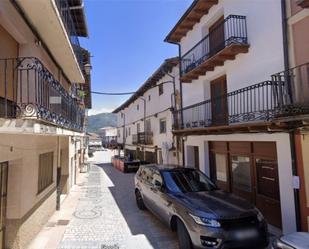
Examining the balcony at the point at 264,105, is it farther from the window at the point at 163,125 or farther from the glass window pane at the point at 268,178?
the window at the point at 163,125

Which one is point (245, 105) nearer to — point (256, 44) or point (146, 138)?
point (256, 44)

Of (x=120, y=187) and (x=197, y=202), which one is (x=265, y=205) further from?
(x=120, y=187)

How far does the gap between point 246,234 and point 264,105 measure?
3.51 metres

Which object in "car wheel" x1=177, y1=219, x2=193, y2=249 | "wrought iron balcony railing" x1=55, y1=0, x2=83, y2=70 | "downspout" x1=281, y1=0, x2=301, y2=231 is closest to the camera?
"car wheel" x1=177, y1=219, x2=193, y2=249

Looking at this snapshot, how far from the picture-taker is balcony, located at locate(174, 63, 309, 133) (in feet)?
19.1

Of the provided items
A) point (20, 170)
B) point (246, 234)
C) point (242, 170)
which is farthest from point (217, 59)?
point (20, 170)

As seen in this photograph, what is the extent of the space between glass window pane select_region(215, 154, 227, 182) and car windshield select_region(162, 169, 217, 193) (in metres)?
2.29

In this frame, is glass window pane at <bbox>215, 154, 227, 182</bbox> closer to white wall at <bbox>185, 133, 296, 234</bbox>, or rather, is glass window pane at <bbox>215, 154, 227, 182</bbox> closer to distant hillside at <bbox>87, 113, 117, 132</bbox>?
white wall at <bbox>185, 133, 296, 234</bbox>

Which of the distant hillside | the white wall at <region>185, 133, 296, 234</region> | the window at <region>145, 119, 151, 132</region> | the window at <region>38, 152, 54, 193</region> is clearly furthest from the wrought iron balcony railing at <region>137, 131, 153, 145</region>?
the distant hillside

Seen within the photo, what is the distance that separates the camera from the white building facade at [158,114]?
15328 millimetres

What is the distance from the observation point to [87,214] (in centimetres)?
931

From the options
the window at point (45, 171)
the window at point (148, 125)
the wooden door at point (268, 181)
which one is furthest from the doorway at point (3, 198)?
the window at point (148, 125)

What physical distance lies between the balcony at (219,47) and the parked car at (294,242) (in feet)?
18.2

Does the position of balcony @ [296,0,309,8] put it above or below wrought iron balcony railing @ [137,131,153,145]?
above
